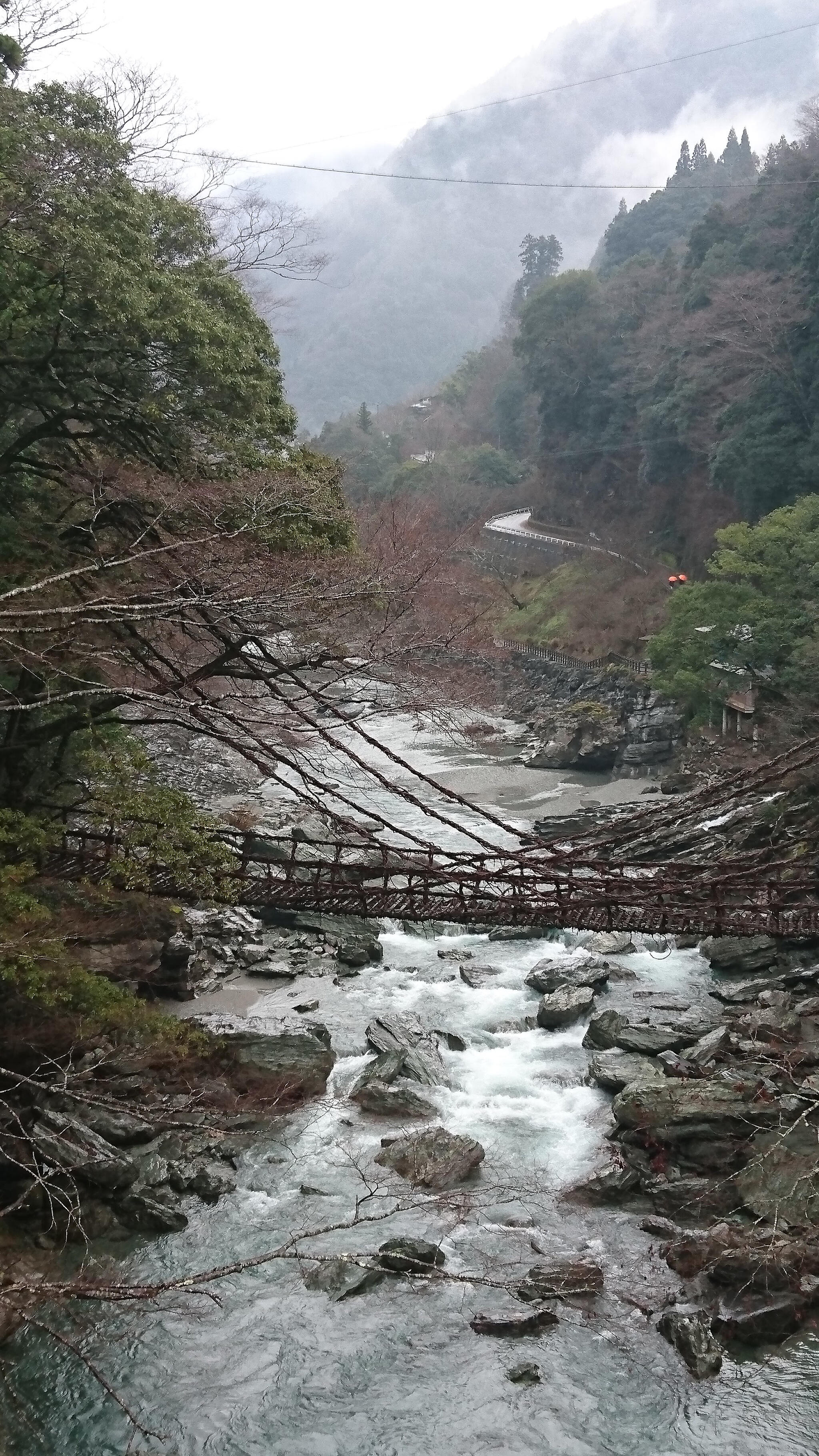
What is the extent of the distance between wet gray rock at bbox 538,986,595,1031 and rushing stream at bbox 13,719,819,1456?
1825 millimetres

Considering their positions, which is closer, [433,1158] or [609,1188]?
[609,1188]

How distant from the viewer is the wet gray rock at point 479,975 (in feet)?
37.6

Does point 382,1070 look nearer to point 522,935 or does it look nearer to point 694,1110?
point 694,1110

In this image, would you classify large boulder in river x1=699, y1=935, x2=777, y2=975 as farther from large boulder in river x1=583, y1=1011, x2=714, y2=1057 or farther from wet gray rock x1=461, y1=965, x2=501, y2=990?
wet gray rock x1=461, y1=965, x2=501, y2=990

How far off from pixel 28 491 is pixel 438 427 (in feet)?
140

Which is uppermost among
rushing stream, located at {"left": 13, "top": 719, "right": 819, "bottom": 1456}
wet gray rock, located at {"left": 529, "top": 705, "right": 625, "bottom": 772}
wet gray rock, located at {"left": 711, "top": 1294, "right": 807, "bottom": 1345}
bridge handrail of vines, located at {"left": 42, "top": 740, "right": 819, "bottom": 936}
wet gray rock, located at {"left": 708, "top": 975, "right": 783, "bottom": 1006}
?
bridge handrail of vines, located at {"left": 42, "top": 740, "right": 819, "bottom": 936}

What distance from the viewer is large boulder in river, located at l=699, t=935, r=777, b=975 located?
451 inches

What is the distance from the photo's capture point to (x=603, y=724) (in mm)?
22656

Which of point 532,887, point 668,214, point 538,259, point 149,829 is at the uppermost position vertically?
point 538,259

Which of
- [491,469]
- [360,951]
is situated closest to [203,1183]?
[360,951]

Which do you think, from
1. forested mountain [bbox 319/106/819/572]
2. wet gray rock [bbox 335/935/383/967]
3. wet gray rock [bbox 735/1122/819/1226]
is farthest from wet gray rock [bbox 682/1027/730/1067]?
forested mountain [bbox 319/106/819/572]

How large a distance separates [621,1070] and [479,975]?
2.80m

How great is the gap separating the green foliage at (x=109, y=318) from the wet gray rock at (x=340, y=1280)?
5.43 m

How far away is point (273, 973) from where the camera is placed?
11.4 m
